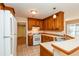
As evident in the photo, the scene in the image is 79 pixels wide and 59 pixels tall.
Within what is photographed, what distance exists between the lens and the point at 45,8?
1.49 meters

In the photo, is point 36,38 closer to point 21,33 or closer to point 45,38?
point 45,38

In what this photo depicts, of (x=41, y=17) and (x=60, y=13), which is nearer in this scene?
(x=60, y=13)

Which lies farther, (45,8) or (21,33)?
(21,33)

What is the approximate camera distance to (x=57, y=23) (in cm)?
162

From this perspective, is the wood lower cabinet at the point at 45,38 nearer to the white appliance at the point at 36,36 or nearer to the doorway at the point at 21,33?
the white appliance at the point at 36,36

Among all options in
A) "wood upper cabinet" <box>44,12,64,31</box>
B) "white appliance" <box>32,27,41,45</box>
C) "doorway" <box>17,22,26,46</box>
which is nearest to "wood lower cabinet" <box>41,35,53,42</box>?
"white appliance" <box>32,27,41,45</box>

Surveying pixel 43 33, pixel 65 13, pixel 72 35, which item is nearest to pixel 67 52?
pixel 72 35

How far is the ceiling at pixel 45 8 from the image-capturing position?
1365 millimetres

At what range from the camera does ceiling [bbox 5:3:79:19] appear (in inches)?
53.7

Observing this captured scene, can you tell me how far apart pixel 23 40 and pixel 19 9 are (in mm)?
550

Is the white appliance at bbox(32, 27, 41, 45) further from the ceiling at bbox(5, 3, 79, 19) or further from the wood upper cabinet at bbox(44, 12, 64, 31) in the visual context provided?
the ceiling at bbox(5, 3, 79, 19)

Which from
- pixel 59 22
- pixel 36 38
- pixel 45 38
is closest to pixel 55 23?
pixel 59 22

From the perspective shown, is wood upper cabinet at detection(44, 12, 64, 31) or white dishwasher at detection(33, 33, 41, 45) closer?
wood upper cabinet at detection(44, 12, 64, 31)

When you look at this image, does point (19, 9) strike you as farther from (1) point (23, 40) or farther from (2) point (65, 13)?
(2) point (65, 13)
